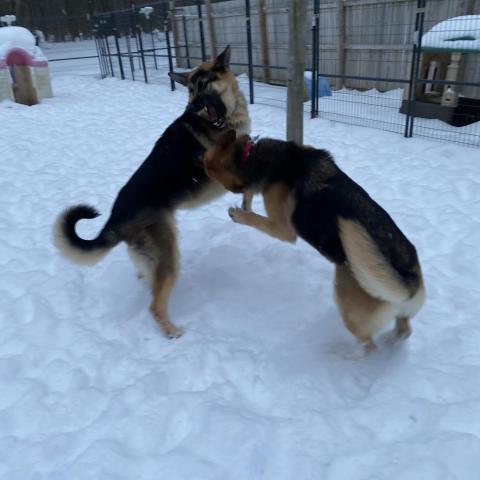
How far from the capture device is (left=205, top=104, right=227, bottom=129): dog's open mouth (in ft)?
9.48

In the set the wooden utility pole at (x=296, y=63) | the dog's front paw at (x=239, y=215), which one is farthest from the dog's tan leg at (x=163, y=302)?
the wooden utility pole at (x=296, y=63)

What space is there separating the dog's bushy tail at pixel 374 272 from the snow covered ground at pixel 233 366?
1.69ft

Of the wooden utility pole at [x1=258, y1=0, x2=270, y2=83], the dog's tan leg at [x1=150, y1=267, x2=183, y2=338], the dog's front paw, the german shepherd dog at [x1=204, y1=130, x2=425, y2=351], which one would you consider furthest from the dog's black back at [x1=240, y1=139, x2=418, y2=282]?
the wooden utility pole at [x1=258, y1=0, x2=270, y2=83]

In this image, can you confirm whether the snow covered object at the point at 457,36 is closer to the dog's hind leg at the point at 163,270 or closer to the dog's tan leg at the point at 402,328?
the dog's tan leg at the point at 402,328

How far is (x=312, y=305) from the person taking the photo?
2662 millimetres

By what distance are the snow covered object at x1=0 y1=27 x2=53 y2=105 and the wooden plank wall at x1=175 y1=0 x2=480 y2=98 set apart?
5153 mm

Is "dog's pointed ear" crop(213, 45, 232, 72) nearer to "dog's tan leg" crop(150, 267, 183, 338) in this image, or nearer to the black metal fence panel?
"dog's tan leg" crop(150, 267, 183, 338)

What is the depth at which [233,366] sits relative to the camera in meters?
2.21

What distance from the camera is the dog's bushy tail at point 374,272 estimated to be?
1828 mm

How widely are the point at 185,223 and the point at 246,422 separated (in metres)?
2.32

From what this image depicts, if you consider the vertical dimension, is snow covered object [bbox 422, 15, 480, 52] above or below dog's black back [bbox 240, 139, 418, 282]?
above

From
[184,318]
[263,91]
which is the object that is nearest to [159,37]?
[263,91]

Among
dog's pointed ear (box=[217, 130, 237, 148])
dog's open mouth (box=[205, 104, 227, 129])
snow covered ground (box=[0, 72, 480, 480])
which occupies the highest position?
dog's open mouth (box=[205, 104, 227, 129])

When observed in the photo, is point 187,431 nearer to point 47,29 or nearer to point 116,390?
point 116,390
